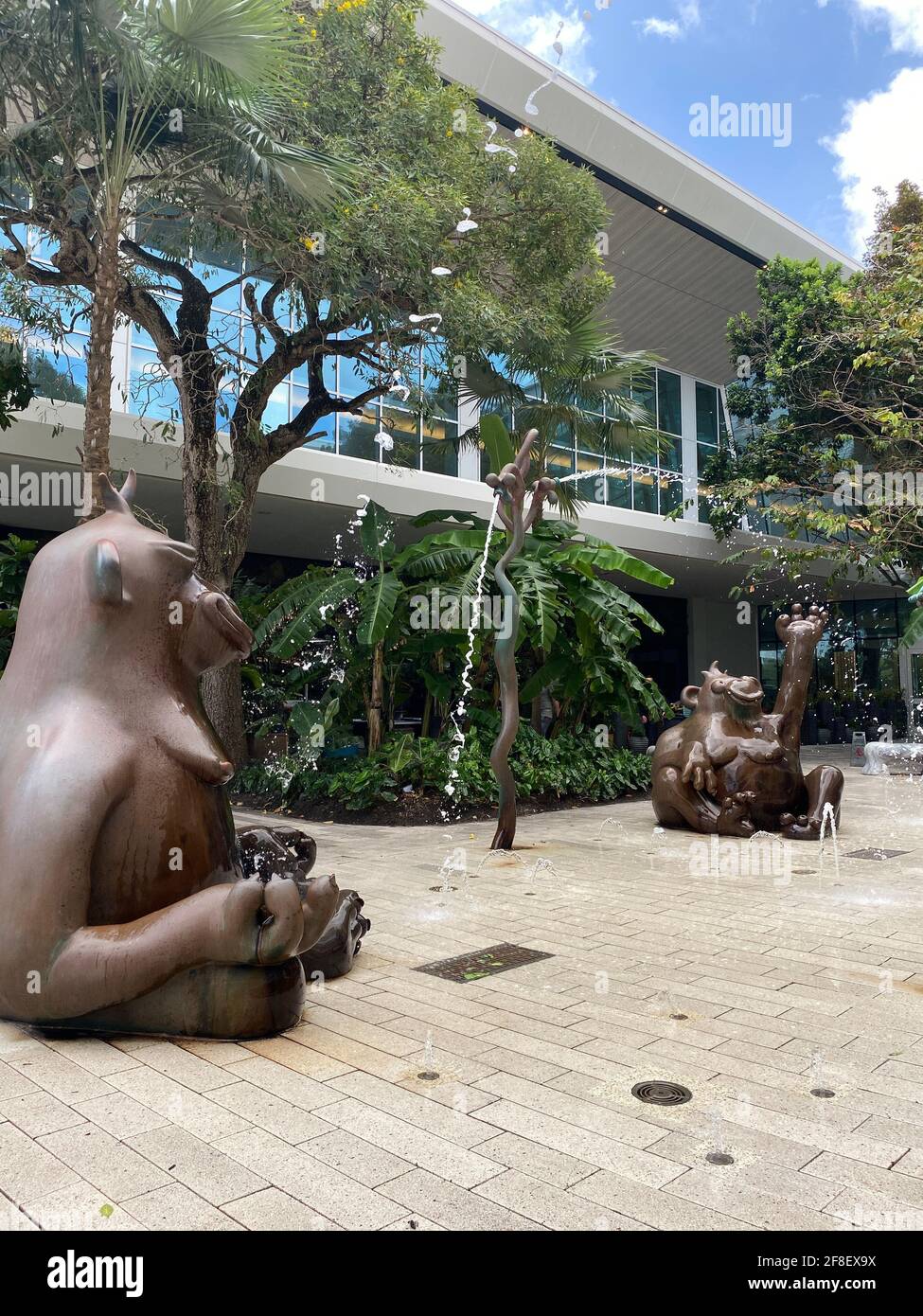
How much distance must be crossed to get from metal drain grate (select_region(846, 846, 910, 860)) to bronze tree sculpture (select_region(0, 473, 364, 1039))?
238 inches

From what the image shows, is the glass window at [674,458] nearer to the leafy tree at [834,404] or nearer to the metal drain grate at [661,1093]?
the leafy tree at [834,404]

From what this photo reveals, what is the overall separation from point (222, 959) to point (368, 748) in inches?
353

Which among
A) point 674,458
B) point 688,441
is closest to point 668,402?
point 688,441

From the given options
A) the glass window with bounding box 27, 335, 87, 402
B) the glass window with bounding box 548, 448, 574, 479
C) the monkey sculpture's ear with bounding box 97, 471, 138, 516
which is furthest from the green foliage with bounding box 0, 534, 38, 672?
the glass window with bounding box 548, 448, 574, 479

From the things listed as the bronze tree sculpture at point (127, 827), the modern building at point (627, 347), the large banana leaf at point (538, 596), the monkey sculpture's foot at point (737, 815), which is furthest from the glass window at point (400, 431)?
the bronze tree sculpture at point (127, 827)

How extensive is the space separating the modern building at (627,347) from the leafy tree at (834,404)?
4.44 feet

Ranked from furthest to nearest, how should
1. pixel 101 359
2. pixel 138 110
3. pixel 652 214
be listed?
pixel 652 214 → pixel 101 359 → pixel 138 110

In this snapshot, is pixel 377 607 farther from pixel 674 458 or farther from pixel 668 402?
pixel 668 402

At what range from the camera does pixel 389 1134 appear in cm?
286

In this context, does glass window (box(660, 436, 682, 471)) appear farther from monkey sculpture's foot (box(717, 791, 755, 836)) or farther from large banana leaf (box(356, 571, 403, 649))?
monkey sculpture's foot (box(717, 791, 755, 836))

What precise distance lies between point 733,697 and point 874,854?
1.82 meters

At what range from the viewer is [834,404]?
17.6 metres

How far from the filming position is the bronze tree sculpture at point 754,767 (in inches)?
348

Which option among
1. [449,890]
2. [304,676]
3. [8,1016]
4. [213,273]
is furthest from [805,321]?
[8,1016]
